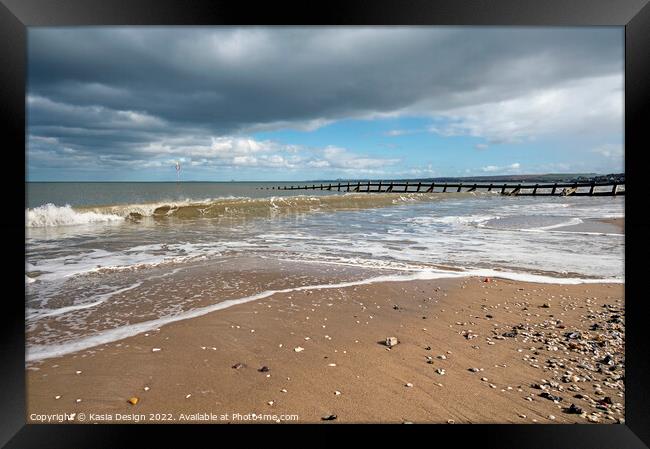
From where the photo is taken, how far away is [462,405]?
260cm

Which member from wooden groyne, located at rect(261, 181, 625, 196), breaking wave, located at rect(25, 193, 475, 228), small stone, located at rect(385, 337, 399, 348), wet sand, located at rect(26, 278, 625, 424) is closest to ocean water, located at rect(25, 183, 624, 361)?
wet sand, located at rect(26, 278, 625, 424)

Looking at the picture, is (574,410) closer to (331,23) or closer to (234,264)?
(331,23)

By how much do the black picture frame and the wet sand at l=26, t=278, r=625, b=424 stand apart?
0.22 m

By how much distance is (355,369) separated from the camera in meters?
3.03

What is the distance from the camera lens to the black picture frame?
2252 mm

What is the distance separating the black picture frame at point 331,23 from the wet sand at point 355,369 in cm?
22

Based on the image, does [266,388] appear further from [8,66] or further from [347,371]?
[8,66]

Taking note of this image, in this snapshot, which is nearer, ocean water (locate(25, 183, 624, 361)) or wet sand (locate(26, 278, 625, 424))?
wet sand (locate(26, 278, 625, 424))

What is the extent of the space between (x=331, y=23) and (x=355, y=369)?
2700 mm

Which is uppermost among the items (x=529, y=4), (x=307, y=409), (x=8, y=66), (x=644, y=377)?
(x=529, y=4)

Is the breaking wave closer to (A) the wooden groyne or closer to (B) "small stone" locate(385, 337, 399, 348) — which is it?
(B) "small stone" locate(385, 337, 399, 348)

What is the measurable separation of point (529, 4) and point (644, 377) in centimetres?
259

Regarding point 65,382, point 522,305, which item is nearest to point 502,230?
point 522,305

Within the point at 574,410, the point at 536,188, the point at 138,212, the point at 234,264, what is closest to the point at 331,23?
the point at 574,410
